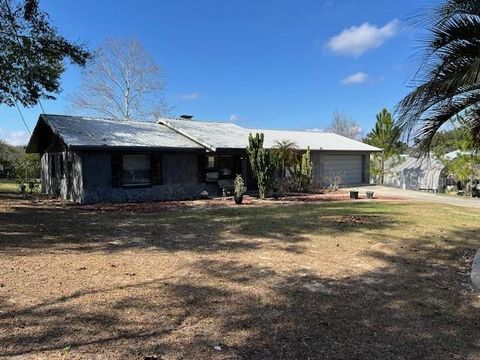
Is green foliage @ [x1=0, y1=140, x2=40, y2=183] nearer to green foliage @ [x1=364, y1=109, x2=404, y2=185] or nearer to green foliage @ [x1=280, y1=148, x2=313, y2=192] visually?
green foliage @ [x1=280, y1=148, x2=313, y2=192]

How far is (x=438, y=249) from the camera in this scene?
795 cm

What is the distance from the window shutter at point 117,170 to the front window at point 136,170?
34 centimetres

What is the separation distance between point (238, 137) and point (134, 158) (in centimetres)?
722

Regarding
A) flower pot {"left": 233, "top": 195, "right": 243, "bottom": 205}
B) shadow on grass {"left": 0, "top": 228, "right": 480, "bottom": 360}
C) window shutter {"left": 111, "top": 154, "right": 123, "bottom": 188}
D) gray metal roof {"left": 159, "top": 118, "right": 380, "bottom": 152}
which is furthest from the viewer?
gray metal roof {"left": 159, "top": 118, "right": 380, "bottom": 152}

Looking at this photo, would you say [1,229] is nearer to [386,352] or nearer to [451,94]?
[386,352]

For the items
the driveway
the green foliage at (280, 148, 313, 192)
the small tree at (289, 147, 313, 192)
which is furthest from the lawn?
the small tree at (289, 147, 313, 192)

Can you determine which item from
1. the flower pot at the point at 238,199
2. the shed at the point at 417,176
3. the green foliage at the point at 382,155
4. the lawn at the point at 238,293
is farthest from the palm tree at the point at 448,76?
the green foliage at the point at 382,155

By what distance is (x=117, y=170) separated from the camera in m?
17.8

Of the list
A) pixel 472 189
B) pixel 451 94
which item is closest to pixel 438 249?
pixel 451 94

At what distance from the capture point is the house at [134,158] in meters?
17.2

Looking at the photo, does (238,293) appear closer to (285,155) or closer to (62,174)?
(62,174)

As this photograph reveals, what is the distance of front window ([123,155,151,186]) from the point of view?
18328 mm

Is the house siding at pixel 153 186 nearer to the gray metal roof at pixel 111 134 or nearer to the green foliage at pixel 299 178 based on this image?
the gray metal roof at pixel 111 134

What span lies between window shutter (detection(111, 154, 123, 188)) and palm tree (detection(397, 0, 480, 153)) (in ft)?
45.5
